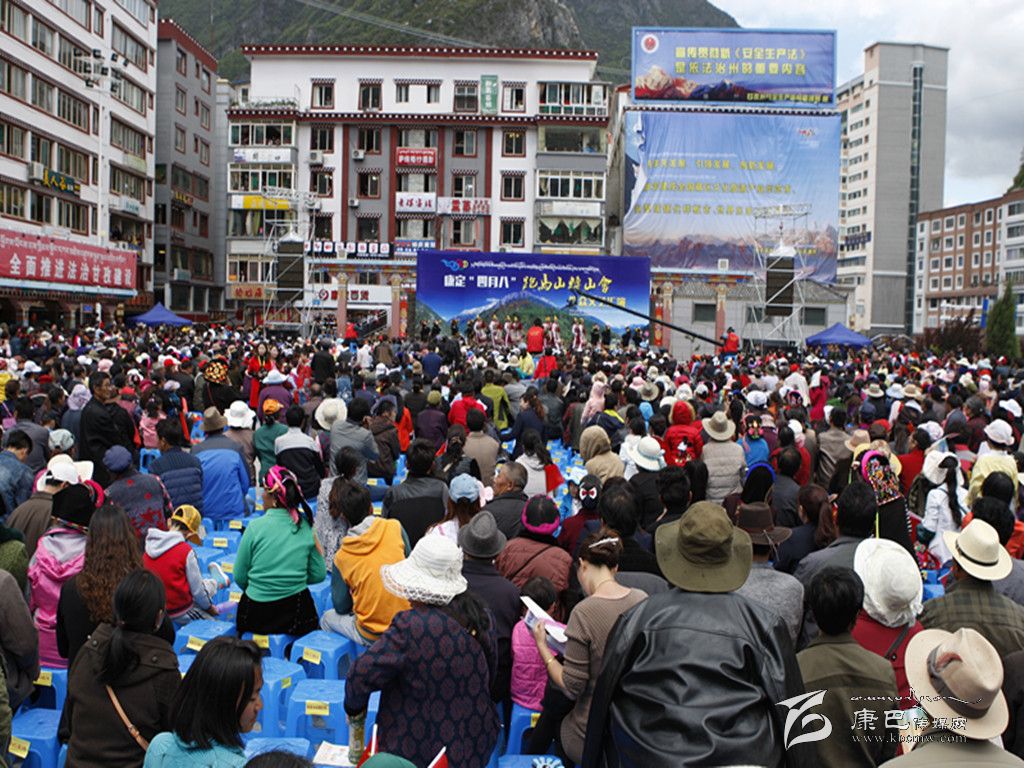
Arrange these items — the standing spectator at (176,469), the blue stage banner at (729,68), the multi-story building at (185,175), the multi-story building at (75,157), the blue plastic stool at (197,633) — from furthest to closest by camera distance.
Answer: the multi-story building at (185,175) → the blue stage banner at (729,68) → the multi-story building at (75,157) → the standing spectator at (176,469) → the blue plastic stool at (197,633)

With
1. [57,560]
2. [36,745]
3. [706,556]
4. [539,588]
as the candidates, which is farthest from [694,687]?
[57,560]

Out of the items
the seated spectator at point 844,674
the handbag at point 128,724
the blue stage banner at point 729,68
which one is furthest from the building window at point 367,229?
the seated spectator at point 844,674

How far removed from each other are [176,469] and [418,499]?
221 cm

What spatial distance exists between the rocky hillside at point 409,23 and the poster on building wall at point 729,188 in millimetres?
41011

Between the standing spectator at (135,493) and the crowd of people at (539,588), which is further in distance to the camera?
the standing spectator at (135,493)

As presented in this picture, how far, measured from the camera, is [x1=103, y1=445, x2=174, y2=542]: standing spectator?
575 cm

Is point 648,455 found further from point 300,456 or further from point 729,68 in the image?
point 729,68

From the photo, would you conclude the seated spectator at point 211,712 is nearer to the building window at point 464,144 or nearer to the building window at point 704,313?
the building window at point 704,313

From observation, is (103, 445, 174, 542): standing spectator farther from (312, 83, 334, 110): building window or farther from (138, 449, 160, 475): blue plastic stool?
(312, 83, 334, 110): building window

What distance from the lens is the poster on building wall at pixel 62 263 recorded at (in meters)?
28.9

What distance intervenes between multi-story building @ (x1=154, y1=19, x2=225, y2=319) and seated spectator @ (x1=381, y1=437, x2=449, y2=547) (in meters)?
42.9

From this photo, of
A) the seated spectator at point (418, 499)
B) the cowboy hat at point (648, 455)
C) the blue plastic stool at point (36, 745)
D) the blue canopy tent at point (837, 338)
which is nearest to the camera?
the blue plastic stool at point (36, 745)

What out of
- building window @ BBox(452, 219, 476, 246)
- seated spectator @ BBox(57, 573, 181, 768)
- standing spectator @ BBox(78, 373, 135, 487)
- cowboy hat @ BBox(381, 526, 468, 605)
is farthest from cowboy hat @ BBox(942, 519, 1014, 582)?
building window @ BBox(452, 219, 476, 246)

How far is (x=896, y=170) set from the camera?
77.6 m
